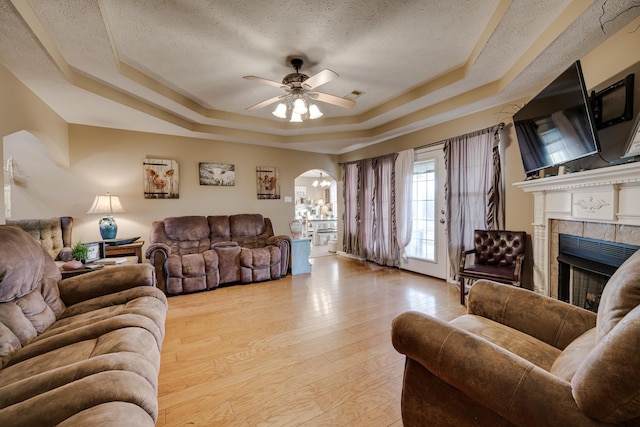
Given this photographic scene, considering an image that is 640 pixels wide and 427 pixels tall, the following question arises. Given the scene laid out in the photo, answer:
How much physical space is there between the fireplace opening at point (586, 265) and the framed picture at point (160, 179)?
17.2 feet

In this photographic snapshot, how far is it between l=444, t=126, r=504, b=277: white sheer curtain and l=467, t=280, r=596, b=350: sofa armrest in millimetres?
2032

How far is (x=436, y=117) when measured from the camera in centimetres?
365

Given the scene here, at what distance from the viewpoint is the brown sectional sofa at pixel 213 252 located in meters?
3.49

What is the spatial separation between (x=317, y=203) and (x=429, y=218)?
687 cm

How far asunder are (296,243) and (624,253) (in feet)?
12.2

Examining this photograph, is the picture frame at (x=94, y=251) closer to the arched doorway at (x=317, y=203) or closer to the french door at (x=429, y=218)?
the french door at (x=429, y=218)

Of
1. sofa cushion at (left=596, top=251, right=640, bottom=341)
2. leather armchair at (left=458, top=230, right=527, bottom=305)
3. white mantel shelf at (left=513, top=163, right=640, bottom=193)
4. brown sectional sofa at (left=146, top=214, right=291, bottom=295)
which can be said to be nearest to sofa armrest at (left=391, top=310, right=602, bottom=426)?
sofa cushion at (left=596, top=251, right=640, bottom=341)

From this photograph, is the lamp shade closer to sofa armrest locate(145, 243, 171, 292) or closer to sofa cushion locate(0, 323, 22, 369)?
sofa armrest locate(145, 243, 171, 292)

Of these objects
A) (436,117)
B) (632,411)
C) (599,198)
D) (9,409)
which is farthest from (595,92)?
(9,409)

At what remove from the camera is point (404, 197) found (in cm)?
449

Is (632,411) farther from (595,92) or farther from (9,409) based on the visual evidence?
(595,92)

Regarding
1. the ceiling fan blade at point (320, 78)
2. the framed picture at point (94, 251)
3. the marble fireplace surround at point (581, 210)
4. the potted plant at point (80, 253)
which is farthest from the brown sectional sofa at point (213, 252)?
the marble fireplace surround at point (581, 210)

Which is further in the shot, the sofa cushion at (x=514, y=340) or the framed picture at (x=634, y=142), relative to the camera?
the framed picture at (x=634, y=142)

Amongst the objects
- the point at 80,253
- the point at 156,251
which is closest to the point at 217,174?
the point at 156,251
